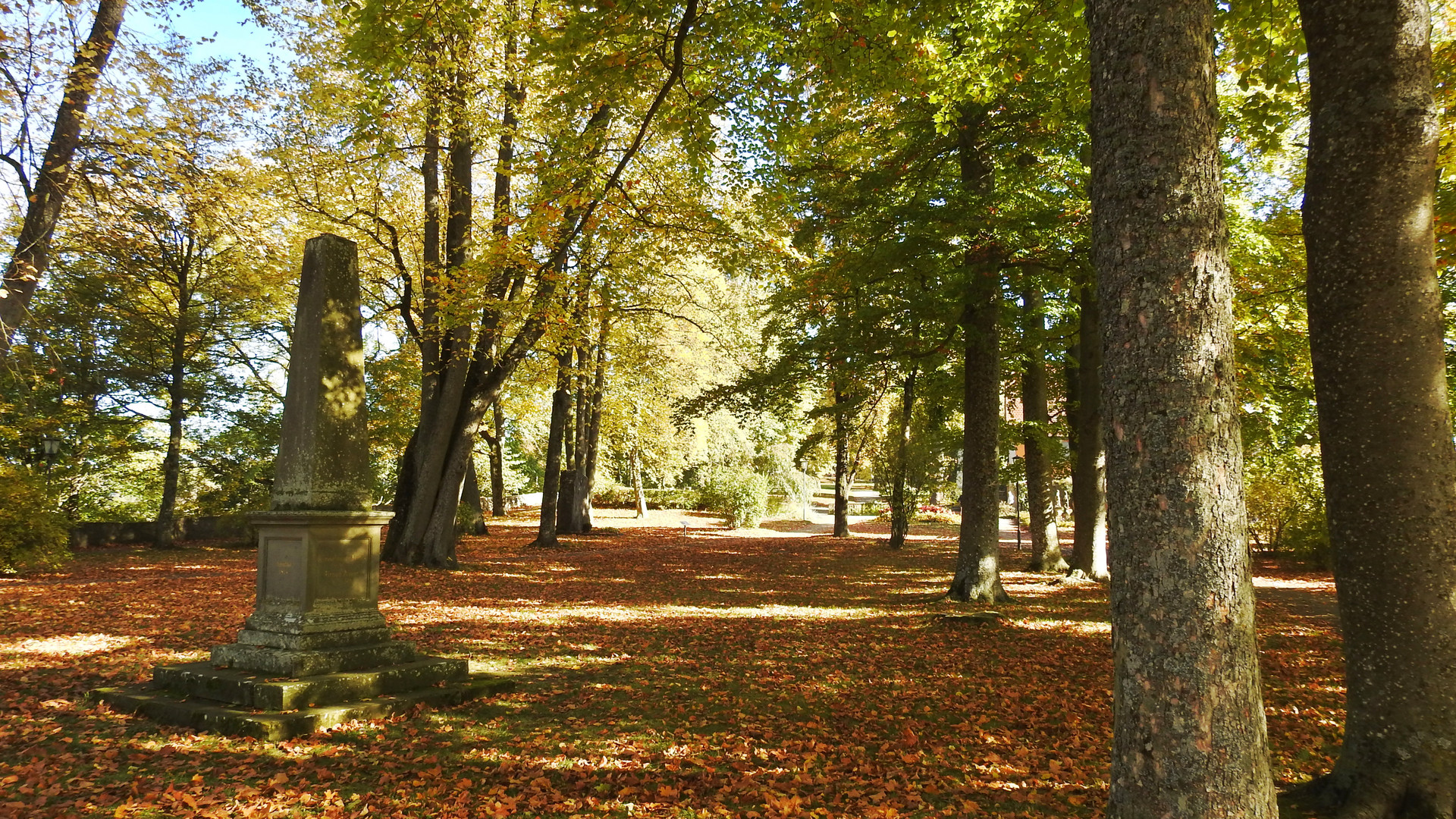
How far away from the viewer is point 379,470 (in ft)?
100

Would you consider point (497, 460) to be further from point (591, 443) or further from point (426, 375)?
point (426, 375)

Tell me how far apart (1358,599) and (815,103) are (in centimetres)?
739

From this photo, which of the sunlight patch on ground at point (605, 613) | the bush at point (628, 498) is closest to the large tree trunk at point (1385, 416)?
the sunlight patch on ground at point (605, 613)

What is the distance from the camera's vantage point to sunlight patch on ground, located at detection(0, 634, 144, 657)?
7.76 meters

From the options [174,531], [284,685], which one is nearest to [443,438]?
[284,685]

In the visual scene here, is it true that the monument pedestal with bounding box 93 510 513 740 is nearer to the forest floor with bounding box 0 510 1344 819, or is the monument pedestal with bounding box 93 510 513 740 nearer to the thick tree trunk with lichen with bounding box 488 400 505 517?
the forest floor with bounding box 0 510 1344 819

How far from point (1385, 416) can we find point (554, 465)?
71.1 feet

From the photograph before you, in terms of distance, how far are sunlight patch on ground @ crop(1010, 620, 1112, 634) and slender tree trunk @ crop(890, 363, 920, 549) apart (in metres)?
A: 10.0

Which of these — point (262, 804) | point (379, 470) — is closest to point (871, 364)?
point (262, 804)

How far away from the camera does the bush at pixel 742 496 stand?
105 ft

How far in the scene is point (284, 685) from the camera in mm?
5770

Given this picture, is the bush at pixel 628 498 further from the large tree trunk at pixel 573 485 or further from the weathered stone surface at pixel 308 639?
the weathered stone surface at pixel 308 639

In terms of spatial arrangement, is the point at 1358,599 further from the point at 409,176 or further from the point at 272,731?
the point at 409,176

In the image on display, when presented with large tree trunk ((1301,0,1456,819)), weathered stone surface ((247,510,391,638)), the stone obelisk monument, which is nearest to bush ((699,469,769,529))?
the stone obelisk monument
